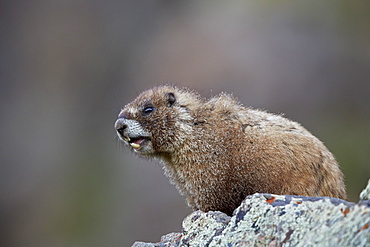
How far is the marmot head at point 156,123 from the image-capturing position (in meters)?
7.43

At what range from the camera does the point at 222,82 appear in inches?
645

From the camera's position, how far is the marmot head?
7.43 metres

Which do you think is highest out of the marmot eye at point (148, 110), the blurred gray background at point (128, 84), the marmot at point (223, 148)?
the blurred gray background at point (128, 84)

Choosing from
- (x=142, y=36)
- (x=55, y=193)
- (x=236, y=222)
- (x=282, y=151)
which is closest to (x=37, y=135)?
(x=55, y=193)

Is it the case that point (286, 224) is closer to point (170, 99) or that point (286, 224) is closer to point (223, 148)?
point (223, 148)

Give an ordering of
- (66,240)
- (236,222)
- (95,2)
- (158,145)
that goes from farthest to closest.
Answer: (95,2) < (66,240) < (158,145) < (236,222)

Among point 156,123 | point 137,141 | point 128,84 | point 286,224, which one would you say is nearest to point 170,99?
point 156,123

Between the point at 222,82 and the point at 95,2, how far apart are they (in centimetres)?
674

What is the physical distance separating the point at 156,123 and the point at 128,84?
37.4ft

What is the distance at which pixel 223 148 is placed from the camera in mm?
6965

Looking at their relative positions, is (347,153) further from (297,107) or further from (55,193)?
(55,193)

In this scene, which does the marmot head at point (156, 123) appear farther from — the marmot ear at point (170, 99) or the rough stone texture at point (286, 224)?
the rough stone texture at point (286, 224)

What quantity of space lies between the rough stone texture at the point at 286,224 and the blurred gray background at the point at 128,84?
1067 centimetres

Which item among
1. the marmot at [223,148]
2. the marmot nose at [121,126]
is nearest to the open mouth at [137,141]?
the marmot at [223,148]
